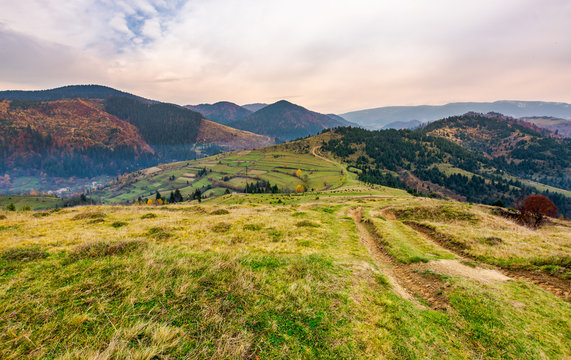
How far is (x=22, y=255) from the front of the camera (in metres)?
8.20

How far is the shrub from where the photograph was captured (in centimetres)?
795

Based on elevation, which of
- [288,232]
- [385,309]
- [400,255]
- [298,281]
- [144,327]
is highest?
[144,327]

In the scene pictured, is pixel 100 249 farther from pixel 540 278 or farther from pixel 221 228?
pixel 540 278

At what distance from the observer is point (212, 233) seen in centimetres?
1538

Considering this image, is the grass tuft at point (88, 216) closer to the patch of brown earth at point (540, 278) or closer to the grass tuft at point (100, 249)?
the grass tuft at point (100, 249)

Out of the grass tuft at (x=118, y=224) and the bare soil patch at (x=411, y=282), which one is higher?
the grass tuft at (x=118, y=224)

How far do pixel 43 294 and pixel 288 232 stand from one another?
13.6 m

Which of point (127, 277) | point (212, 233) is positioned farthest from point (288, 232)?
point (127, 277)

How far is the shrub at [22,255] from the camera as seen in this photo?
7952 millimetres

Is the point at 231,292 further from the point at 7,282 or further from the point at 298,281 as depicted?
the point at 7,282

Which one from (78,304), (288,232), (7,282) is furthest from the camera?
(288,232)

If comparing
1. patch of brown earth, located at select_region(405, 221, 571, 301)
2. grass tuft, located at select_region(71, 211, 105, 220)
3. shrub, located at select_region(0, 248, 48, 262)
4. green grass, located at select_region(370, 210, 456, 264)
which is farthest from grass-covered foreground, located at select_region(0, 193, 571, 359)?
grass tuft, located at select_region(71, 211, 105, 220)

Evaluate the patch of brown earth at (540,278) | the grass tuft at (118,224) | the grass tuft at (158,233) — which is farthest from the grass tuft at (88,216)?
the patch of brown earth at (540,278)

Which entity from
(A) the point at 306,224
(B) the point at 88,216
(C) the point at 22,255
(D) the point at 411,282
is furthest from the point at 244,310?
(B) the point at 88,216
